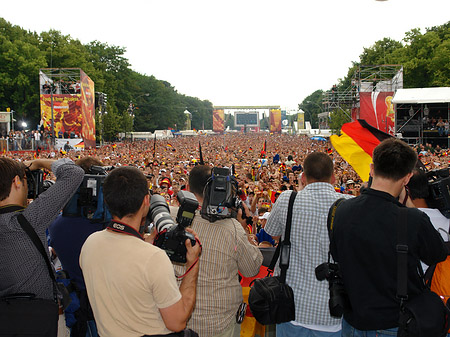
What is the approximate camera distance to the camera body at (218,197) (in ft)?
8.32

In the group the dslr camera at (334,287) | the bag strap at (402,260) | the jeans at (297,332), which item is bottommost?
the jeans at (297,332)

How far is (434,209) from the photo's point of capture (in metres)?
2.91

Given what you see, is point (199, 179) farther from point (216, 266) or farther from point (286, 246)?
point (286, 246)

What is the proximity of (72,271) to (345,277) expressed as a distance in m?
1.83

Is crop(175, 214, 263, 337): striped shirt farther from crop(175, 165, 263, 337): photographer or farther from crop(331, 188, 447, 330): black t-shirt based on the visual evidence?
crop(331, 188, 447, 330): black t-shirt

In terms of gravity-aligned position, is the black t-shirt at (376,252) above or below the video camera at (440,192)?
below

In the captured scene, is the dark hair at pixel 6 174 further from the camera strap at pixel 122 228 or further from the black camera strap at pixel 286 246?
the black camera strap at pixel 286 246

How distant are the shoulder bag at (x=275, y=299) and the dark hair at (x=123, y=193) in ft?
3.33

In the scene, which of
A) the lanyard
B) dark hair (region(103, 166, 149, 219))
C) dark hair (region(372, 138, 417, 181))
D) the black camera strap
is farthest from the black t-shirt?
the lanyard

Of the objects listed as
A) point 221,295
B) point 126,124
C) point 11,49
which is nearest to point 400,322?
point 221,295

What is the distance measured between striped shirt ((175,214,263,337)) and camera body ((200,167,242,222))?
0.13 meters

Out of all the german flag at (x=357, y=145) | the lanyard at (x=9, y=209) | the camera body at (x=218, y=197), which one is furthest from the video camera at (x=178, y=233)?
the german flag at (x=357, y=145)

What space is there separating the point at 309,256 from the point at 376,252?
22.8 inches

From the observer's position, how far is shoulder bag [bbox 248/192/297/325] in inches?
105
